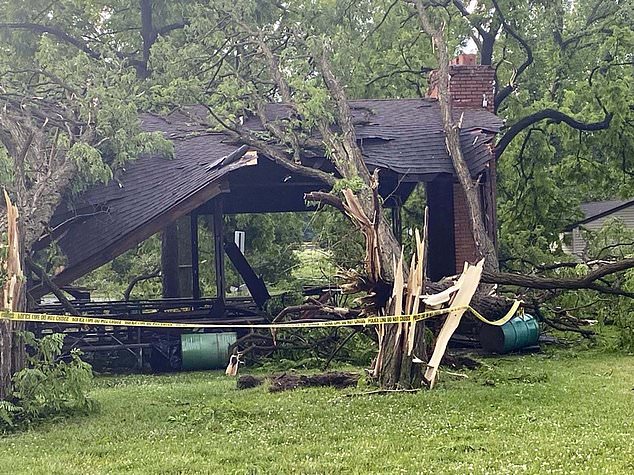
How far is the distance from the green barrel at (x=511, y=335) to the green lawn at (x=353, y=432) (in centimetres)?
221

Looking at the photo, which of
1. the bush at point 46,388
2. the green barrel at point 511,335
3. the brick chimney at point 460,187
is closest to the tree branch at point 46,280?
the bush at point 46,388

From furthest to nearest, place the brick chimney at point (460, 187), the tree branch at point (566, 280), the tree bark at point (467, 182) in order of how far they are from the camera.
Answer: the brick chimney at point (460, 187), the tree bark at point (467, 182), the tree branch at point (566, 280)

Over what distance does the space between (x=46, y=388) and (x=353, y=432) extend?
9.53ft

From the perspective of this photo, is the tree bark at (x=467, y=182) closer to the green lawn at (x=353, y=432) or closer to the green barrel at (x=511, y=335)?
the green barrel at (x=511, y=335)

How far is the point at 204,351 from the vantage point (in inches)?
440

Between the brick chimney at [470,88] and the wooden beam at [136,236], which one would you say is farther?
the brick chimney at [470,88]

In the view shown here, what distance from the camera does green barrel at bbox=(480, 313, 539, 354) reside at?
37.3 feet

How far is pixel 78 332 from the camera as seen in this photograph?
1157 cm

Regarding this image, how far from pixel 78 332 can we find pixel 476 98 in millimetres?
7836

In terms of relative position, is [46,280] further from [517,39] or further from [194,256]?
[517,39]

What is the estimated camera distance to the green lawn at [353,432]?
17.4 ft

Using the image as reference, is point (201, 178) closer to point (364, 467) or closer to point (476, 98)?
point (476, 98)

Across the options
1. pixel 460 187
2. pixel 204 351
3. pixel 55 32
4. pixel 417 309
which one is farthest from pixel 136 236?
pixel 55 32

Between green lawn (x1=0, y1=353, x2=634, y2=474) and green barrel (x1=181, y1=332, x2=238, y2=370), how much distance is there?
2.02m
